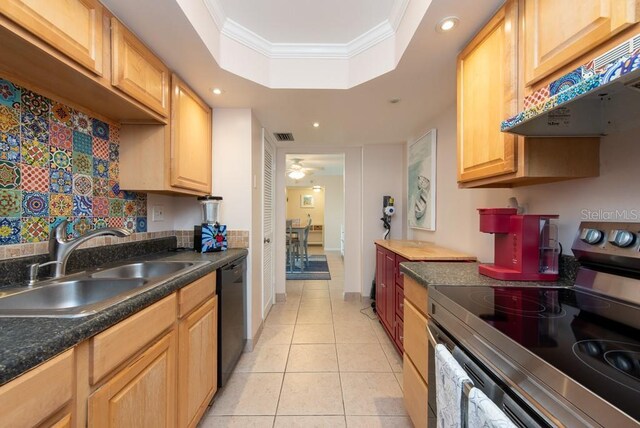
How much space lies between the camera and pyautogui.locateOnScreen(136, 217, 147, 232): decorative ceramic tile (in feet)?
6.24

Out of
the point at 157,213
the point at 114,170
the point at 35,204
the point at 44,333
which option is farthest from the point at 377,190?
the point at 44,333

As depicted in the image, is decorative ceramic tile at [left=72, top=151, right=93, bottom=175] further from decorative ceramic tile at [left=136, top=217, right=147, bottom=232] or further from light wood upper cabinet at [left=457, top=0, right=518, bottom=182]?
light wood upper cabinet at [left=457, top=0, right=518, bottom=182]

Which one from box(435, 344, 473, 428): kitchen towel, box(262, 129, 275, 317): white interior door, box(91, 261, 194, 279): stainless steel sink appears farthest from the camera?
box(262, 129, 275, 317): white interior door

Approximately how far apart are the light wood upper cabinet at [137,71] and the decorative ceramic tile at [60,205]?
622 millimetres

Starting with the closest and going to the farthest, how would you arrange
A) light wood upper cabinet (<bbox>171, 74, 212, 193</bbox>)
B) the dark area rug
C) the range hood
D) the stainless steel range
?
1. the stainless steel range
2. the range hood
3. light wood upper cabinet (<bbox>171, 74, 212, 193</bbox>)
4. the dark area rug

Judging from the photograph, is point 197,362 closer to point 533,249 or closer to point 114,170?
point 114,170

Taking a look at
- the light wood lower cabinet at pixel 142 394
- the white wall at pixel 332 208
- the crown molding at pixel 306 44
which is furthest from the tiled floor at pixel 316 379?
the white wall at pixel 332 208

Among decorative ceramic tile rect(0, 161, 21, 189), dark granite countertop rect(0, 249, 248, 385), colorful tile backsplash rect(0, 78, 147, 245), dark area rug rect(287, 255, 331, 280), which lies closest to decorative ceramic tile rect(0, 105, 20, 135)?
colorful tile backsplash rect(0, 78, 147, 245)

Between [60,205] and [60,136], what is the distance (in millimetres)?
348

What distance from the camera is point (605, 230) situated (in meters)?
1.03

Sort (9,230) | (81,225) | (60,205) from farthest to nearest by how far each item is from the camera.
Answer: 1. (81,225)
2. (60,205)
3. (9,230)

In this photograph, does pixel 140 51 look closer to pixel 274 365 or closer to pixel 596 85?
pixel 596 85

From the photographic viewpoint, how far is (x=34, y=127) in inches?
47.5

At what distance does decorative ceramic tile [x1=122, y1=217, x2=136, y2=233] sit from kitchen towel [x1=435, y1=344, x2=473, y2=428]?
197cm
